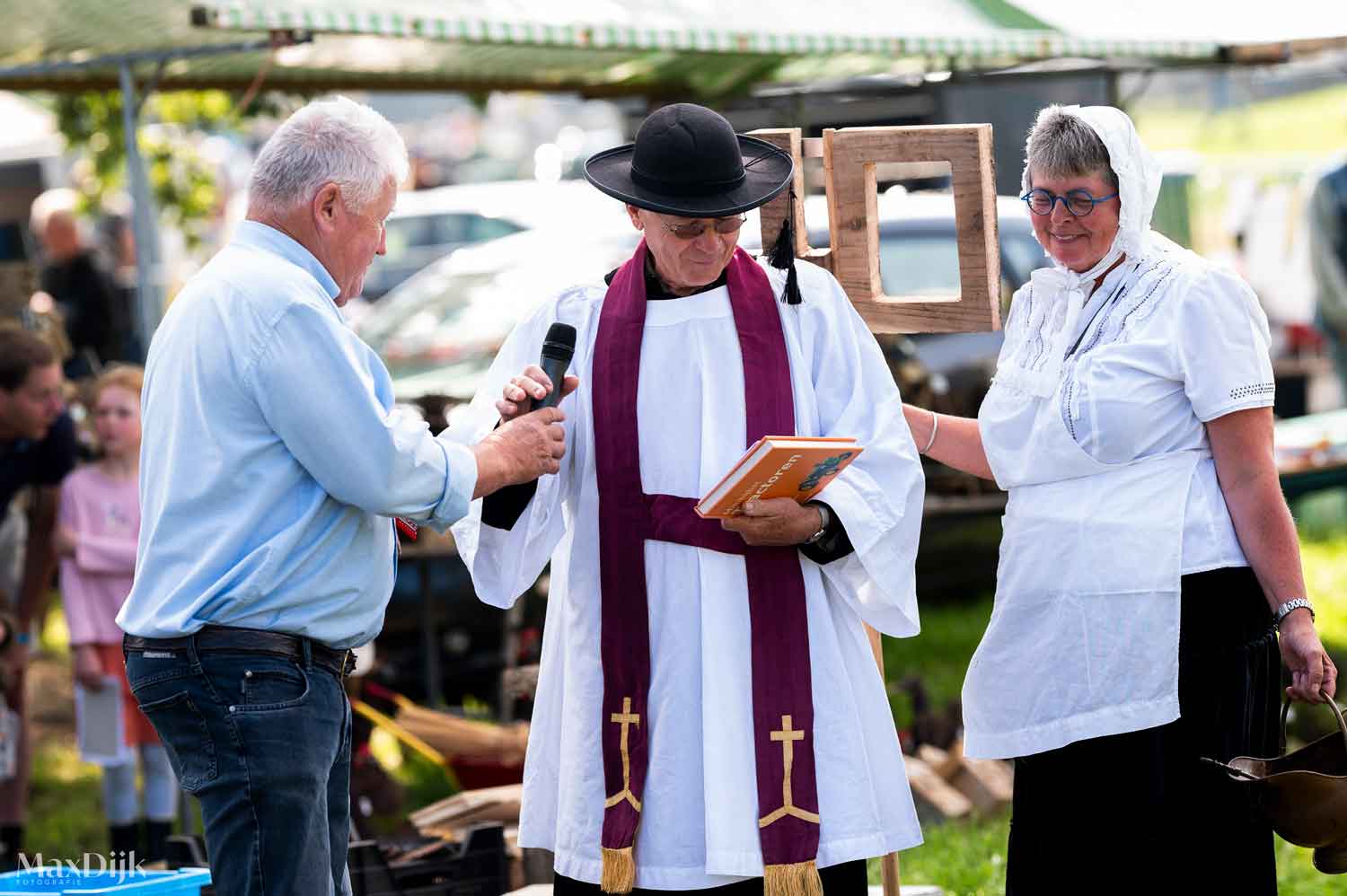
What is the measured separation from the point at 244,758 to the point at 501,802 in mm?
2360

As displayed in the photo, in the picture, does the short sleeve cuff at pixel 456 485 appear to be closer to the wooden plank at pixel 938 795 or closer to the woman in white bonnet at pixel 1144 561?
the woman in white bonnet at pixel 1144 561

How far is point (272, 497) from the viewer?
9.51 feet

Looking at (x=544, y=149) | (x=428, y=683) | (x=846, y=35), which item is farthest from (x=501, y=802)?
(x=544, y=149)

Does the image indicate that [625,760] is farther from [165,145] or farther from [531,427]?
[165,145]

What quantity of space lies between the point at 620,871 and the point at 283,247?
3.99ft

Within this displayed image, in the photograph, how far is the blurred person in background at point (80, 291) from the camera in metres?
10.8

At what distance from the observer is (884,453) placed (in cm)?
325

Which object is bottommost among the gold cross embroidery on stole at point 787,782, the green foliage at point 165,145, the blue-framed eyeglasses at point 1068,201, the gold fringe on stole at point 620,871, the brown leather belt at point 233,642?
the gold fringe on stole at point 620,871

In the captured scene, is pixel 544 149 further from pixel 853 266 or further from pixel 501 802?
pixel 853 266

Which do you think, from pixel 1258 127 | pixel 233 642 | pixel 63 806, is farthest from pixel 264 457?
pixel 1258 127

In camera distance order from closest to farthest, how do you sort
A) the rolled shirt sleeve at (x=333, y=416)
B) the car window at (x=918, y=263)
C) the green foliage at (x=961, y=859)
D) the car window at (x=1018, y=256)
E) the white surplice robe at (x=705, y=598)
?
1. the rolled shirt sleeve at (x=333, y=416)
2. the white surplice robe at (x=705, y=598)
3. the green foliage at (x=961, y=859)
4. the car window at (x=918, y=263)
5. the car window at (x=1018, y=256)

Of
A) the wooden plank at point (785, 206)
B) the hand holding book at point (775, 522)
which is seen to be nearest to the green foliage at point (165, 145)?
the wooden plank at point (785, 206)

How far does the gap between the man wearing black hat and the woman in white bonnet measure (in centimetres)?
37

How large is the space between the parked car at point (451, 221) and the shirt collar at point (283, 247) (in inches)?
466
